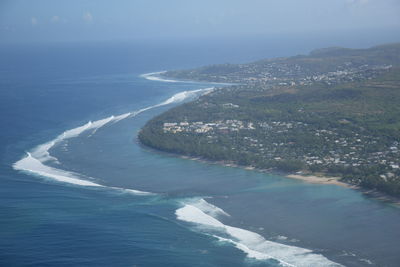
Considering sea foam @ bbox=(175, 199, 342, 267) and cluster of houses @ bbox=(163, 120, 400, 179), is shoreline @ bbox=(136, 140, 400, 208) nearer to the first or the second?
cluster of houses @ bbox=(163, 120, 400, 179)

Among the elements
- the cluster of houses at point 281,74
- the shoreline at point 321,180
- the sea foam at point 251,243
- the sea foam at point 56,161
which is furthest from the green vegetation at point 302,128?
the sea foam at point 251,243

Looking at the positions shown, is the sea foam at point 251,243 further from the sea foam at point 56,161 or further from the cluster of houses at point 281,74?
the cluster of houses at point 281,74

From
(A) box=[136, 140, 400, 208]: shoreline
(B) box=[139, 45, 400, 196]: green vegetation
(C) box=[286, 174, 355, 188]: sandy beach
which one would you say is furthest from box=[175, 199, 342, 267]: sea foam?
(B) box=[139, 45, 400, 196]: green vegetation

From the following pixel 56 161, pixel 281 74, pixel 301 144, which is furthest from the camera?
pixel 281 74

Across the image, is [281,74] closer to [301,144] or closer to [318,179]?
[301,144]

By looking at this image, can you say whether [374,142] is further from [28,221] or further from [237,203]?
[28,221]

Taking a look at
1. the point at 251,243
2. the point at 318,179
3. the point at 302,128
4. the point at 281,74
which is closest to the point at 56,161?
the point at 318,179
